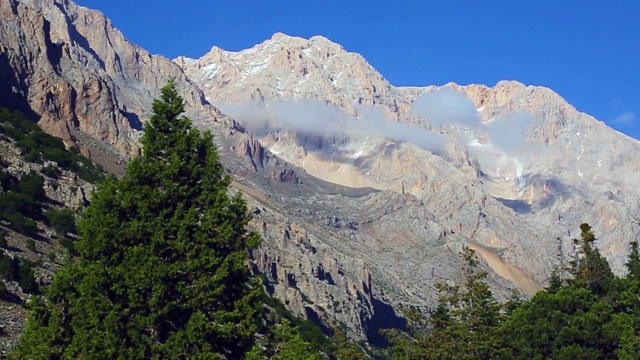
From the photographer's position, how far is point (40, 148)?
295 feet

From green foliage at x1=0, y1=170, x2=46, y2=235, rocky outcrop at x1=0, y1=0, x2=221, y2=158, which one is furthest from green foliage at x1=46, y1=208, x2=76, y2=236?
rocky outcrop at x1=0, y1=0, x2=221, y2=158

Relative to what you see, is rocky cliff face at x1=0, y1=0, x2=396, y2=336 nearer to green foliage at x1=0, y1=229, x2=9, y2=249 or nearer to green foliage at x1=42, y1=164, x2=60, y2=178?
green foliage at x1=42, y1=164, x2=60, y2=178

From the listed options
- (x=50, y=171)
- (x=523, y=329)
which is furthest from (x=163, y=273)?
(x=50, y=171)

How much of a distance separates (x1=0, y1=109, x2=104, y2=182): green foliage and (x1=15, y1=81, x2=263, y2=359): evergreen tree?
57098mm

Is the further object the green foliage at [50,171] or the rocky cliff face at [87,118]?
the rocky cliff face at [87,118]

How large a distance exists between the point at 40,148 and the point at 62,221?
28.7m

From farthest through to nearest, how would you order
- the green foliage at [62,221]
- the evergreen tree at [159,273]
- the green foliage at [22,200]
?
the green foliage at [62,221] < the green foliage at [22,200] < the evergreen tree at [159,273]

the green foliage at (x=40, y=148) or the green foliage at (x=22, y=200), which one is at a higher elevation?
the green foliage at (x=40, y=148)

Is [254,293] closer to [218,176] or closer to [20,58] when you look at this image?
[218,176]

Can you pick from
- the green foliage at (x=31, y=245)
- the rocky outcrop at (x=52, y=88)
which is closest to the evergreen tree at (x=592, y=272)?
the green foliage at (x=31, y=245)

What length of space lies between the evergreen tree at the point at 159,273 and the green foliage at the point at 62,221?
39.8 m

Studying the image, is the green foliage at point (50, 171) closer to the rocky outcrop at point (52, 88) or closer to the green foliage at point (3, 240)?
the green foliage at point (3, 240)

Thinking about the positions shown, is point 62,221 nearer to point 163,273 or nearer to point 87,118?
point 163,273

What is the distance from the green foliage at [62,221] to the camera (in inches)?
2474
